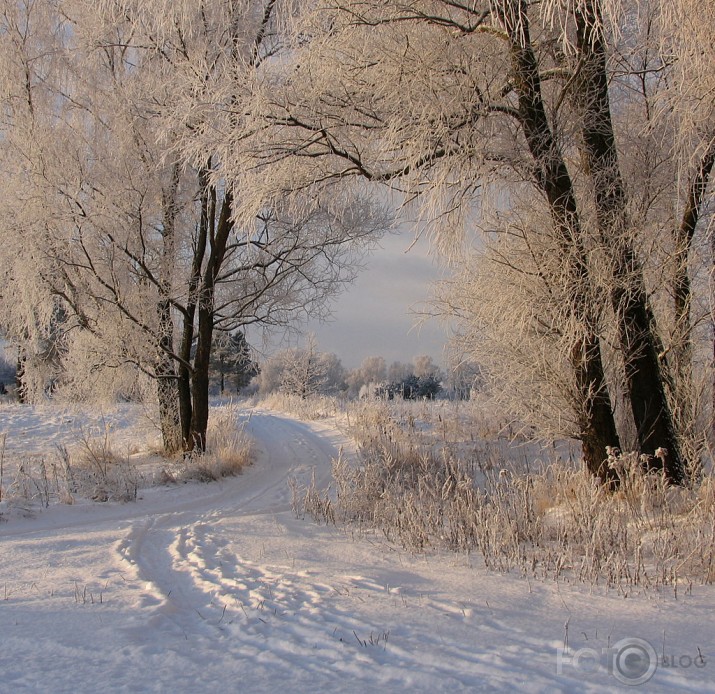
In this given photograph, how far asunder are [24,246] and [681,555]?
946 centimetres

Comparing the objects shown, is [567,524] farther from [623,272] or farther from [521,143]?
[521,143]

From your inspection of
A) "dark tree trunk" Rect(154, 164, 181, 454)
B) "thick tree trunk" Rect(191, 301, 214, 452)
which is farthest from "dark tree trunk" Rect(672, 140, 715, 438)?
"dark tree trunk" Rect(154, 164, 181, 454)

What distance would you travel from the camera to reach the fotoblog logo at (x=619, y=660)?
2129 mm

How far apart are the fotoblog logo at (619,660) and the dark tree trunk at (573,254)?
138 inches

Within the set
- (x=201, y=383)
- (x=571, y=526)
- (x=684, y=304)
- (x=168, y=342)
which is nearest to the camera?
(x=571, y=526)

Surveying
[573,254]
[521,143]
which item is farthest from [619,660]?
[521,143]

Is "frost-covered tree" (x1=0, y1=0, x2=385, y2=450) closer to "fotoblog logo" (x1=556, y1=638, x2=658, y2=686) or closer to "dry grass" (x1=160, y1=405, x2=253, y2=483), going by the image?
"dry grass" (x1=160, y1=405, x2=253, y2=483)

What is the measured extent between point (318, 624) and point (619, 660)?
1300mm

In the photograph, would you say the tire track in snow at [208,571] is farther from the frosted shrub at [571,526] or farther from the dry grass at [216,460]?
the frosted shrub at [571,526]

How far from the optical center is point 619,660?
2248 millimetres

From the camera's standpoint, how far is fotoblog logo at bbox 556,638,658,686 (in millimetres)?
2129

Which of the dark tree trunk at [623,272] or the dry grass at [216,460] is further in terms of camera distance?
the dry grass at [216,460]

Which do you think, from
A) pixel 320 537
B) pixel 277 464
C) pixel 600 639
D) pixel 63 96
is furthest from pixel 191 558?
pixel 63 96

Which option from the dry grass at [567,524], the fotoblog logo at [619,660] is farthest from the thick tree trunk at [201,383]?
the fotoblog logo at [619,660]
